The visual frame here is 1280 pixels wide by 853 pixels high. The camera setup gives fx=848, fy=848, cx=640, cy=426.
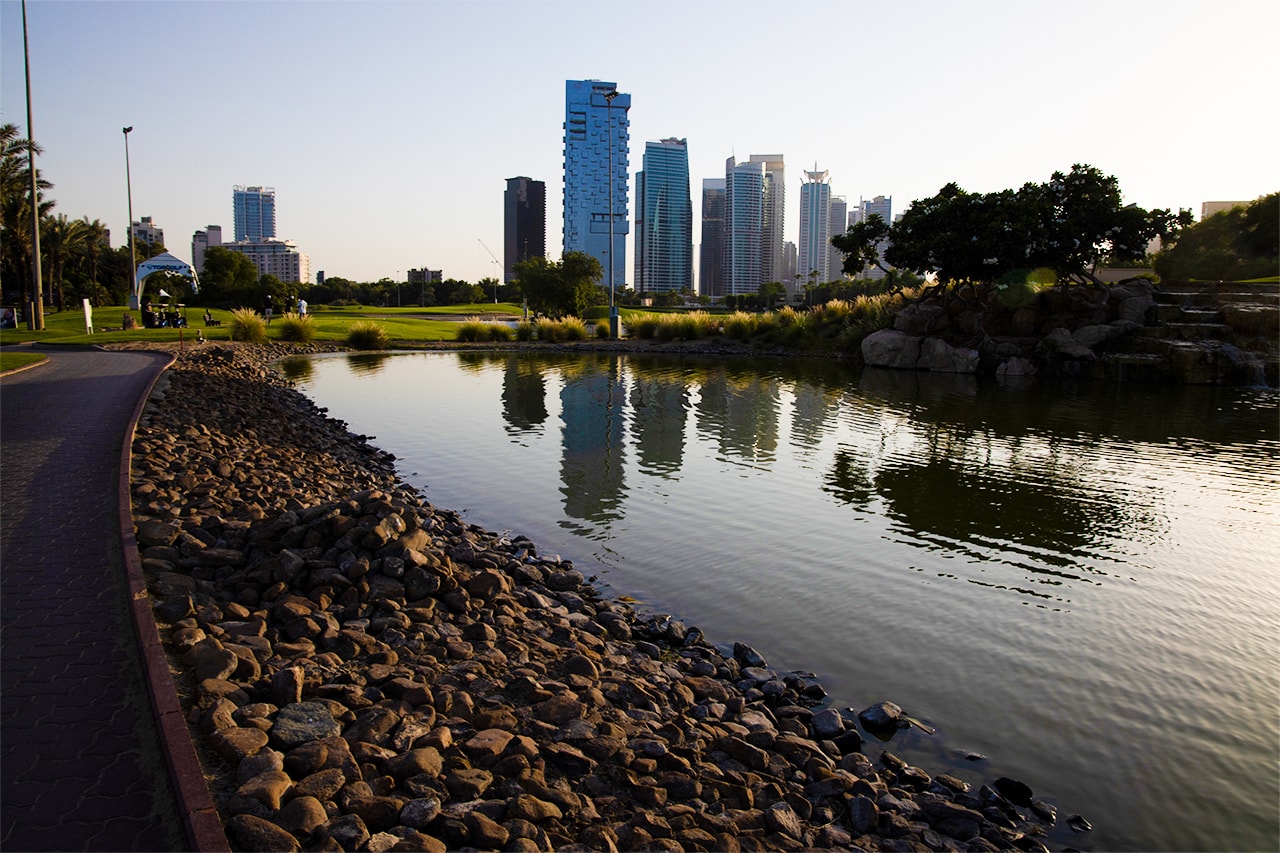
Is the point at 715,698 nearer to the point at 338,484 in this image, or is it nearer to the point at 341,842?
the point at 341,842

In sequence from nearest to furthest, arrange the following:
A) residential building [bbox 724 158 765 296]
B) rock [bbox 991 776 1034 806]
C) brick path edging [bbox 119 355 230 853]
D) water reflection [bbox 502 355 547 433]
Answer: brick path edging [bbox 119 355 230 853] → rock [bbox 991 776 1034 806] → water reflection [bbox 502 355 547 433] → residential building [bbox 724 158 765 296]

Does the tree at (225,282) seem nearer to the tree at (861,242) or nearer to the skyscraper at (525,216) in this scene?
the tree at (861,242)

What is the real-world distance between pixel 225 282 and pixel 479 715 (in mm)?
80544

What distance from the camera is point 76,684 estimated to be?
16.9 feet

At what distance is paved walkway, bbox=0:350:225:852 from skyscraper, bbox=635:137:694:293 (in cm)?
18883

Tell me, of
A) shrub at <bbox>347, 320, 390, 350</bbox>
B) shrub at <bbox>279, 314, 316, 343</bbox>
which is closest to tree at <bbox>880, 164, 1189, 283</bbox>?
shrub at <bbox>347, 320, 390, 350</bbox>

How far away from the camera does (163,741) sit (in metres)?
4.46

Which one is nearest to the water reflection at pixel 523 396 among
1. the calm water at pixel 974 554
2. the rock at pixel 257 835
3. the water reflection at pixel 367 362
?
the calm water at pixel 974 554

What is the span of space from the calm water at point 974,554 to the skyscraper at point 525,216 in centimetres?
17681

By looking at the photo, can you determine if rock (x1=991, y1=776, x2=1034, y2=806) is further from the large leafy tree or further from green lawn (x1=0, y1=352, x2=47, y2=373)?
the large leafy tree

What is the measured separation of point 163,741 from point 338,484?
8.24 meters

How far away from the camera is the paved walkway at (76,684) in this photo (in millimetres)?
3902

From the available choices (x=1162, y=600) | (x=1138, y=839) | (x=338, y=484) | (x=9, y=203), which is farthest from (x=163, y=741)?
(x=9, y=203)

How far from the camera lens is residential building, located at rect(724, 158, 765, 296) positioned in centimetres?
17938
